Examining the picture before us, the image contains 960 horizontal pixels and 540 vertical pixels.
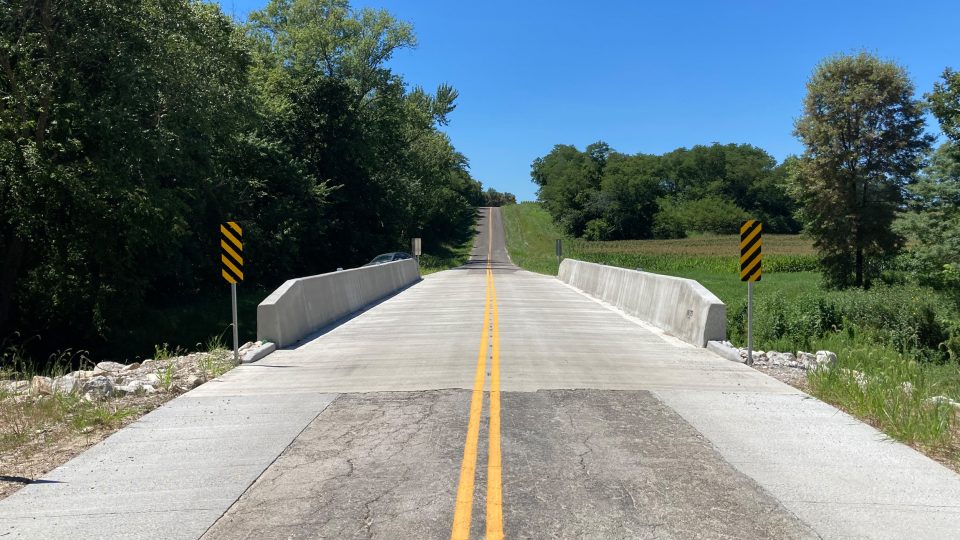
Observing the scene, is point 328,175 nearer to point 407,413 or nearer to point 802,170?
point 802,170

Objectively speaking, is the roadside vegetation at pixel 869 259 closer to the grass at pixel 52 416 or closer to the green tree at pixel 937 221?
the green tree at pixel 937 221

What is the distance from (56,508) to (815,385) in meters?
8.39

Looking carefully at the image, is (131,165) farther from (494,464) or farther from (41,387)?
(494,464)

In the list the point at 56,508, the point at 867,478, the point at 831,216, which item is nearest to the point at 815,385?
the point at 867,478

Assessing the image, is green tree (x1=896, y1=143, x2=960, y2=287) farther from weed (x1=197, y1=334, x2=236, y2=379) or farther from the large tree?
weed (x1=197, y1=334, x2=236, y2=379)

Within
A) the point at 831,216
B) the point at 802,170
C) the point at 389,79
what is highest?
the point at 389,79

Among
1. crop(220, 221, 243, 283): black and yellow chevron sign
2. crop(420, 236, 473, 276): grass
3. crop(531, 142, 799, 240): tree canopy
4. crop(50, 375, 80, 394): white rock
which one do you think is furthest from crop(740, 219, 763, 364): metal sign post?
crop(531, 142, 799, 240): tree canopy

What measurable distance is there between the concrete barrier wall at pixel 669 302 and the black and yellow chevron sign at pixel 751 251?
0.90 meters

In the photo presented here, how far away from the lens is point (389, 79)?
54.6 meters

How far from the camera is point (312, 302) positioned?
15.6 metres

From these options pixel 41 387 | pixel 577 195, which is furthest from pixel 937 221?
pixel 577 195

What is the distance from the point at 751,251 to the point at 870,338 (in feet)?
38.0

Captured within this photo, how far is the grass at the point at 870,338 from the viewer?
721 cm

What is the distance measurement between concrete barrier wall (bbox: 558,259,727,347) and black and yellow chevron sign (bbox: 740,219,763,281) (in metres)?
0.90
